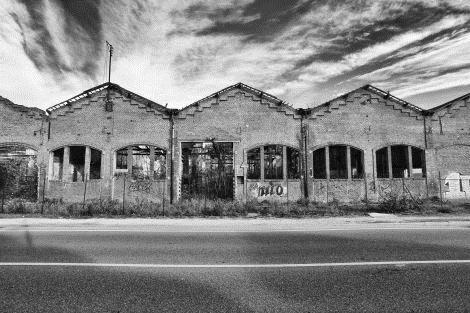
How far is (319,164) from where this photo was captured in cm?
1827

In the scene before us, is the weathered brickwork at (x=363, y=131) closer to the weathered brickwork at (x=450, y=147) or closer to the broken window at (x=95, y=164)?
the weathered brickwork at (x=450, y=147)

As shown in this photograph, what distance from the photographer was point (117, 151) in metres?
18.0

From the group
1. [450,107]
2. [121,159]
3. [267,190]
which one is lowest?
[267,190]

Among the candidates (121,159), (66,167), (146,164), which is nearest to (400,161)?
(146,164)

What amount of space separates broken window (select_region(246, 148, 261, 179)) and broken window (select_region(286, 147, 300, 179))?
1758 mm

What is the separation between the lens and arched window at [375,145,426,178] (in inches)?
720

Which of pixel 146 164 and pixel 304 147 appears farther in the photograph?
pixel 146 164

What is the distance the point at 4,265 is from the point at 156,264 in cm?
266

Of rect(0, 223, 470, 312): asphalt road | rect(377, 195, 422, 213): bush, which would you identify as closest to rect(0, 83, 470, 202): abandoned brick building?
rect(377, 195, 422, 213): bush

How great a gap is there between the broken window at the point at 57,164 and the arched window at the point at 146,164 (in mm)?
3477

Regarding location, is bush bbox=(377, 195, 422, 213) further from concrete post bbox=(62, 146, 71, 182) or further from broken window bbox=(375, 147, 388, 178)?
concrete post bbox=(62, 146, 71, 182)

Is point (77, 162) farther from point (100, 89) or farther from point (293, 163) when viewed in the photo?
point (293, 163)

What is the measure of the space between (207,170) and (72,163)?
8.27 meters

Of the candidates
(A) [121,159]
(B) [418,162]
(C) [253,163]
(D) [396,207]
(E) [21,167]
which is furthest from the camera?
(B) [418,162]
